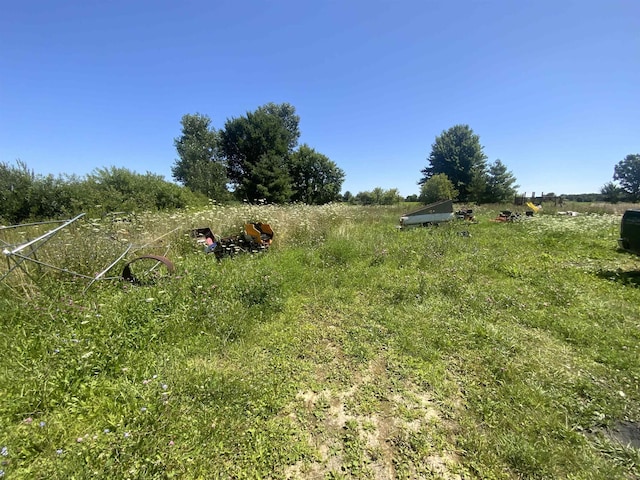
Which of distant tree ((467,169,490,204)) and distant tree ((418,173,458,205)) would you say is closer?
distant tree ((418,173,458,205))

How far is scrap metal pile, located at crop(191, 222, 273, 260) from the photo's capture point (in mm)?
5711

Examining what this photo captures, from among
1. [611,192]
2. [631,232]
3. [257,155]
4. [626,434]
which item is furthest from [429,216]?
[611,192]

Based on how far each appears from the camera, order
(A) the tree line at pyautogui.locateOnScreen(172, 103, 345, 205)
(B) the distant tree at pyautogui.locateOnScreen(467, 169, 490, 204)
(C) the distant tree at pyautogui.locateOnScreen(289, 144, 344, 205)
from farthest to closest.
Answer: (B) the distant tree at pyautogui.locateOnScreen(467, 169, 490, 204) → (C) the distant tree at pyautogui.locateOnScreen(289, 144, 344, 205) → (A) the tree line at pyautogui.locateOnScreen(172, 103, 345, 205)

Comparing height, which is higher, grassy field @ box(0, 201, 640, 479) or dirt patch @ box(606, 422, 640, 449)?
grassy field @ box(0, 201, 640, 479)

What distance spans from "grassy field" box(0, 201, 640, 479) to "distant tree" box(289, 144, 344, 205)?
977 inches

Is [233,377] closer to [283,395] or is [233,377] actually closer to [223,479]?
[283,395]

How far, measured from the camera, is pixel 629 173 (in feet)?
134

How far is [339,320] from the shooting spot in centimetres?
342

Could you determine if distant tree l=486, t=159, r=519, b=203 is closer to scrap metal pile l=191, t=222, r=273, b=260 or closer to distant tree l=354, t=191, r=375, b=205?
distant tree l=354, t=191, r=375, b=205

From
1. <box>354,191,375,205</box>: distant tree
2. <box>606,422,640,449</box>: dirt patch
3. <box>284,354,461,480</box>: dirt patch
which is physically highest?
<box>354,191,375,205</box>: distant tree

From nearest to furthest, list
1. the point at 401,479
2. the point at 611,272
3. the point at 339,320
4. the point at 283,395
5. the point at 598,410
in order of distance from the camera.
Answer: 1. the point at 401,479
2. the point at 598,410
3. the point at 283,395
4. the point at 339,320
5. the point at 611,272

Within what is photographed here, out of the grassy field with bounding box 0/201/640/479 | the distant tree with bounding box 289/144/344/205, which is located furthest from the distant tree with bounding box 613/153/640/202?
the grassy field with bounding box 0/201/640/479

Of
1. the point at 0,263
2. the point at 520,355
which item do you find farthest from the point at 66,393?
the point at 520,355

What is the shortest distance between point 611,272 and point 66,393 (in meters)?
8.32
